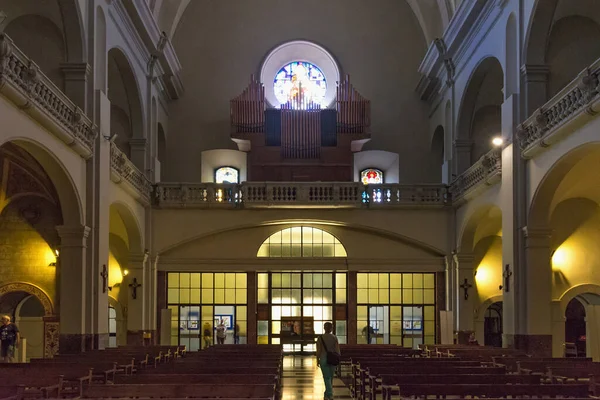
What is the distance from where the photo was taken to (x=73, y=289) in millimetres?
20391

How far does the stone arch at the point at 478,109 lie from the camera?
2705 centimetres

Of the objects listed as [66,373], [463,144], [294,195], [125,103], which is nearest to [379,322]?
[294,195]

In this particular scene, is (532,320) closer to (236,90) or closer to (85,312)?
(85,312)

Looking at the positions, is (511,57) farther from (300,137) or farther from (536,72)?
(300,137)

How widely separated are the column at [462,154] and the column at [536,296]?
8533 mm

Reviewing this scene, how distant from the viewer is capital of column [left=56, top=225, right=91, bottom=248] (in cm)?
2030

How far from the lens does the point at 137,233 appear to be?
28203 mm

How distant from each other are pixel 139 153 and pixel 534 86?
44.4ft

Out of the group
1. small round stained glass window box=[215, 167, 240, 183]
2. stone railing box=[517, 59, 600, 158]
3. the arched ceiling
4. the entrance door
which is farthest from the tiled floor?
the arched ceiling

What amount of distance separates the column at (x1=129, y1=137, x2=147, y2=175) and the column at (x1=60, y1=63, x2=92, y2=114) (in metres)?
7.71

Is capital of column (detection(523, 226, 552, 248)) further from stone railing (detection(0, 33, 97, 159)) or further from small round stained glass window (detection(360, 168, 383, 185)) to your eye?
small round stained glass window (detection(360, 168, 383, 185))

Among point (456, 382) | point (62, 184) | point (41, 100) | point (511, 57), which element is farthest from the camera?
point (511, 57)

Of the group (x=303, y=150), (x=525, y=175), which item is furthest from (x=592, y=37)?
(x=303, y=150)

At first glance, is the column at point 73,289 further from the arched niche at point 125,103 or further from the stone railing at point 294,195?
the stone railing at point 294,195
